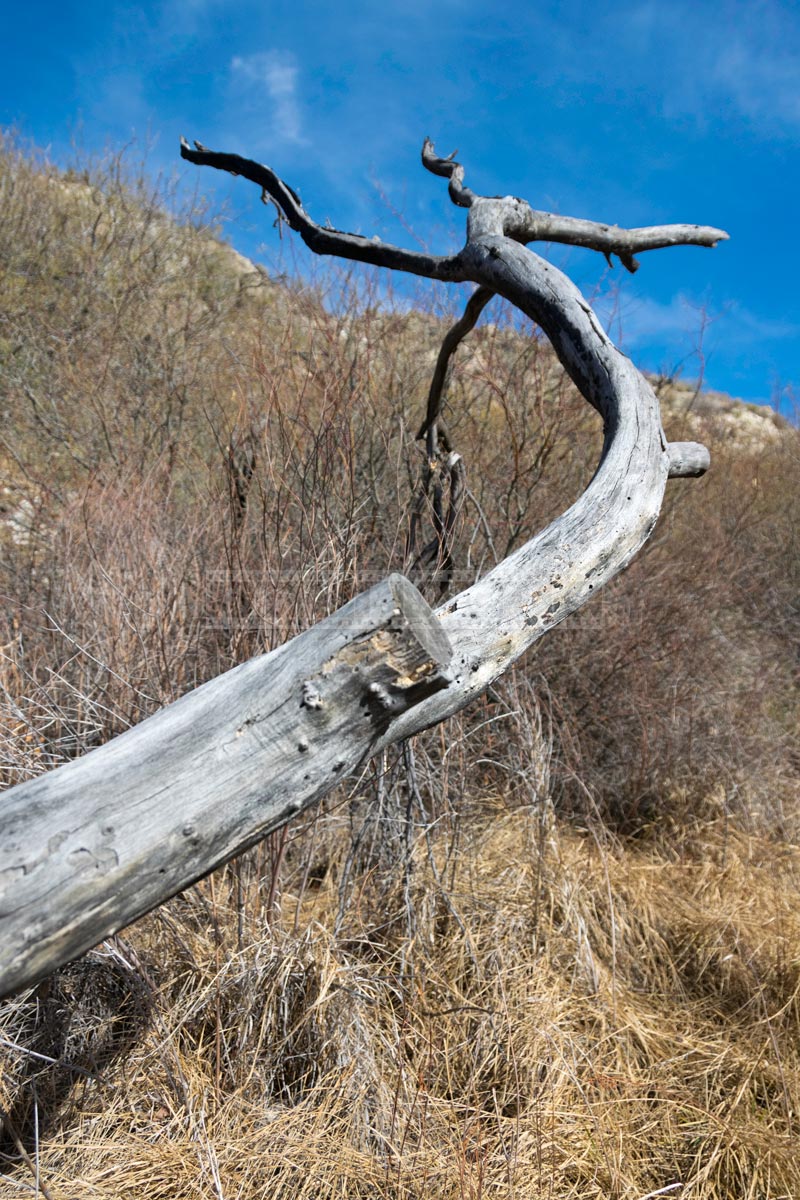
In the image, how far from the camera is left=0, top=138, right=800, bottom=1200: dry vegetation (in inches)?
74.7

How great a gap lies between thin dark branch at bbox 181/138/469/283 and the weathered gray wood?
1.93 m

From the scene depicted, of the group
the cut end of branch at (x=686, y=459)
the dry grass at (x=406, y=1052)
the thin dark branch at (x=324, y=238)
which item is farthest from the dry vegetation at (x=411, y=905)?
the cut end of branch at (x=686, y=459)

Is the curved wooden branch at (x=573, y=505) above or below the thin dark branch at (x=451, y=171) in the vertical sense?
below

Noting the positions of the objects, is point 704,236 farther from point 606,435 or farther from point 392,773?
point 392,773

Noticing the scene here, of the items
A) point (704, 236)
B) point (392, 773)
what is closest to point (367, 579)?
point (392, 773)

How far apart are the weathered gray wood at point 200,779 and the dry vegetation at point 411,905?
3.61ft

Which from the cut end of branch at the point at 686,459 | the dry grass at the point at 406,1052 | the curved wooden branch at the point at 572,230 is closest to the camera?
the dry grass at the point at 406,1052

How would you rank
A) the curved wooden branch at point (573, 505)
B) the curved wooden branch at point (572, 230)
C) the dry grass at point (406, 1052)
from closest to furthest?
the curved wooden branch at point (573, 505) → the dry grass at point (406, 1052) → the curved wooden branch at point (572, 230)

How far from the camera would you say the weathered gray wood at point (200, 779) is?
75cm

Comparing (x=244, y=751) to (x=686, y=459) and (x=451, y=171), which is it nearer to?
(x=686, y=459)

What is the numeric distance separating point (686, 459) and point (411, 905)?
1630mm

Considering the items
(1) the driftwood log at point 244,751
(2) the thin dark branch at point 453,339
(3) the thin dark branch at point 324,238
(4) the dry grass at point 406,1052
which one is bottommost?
(4) the dry grass at point 406,1052

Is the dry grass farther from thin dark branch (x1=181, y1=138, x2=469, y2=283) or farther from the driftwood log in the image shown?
thin dark branch (x1=181, y1=138, x2=469, y2=283)

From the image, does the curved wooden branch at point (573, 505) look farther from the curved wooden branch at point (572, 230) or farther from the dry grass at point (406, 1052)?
the dry grass at point (406, 1052)
